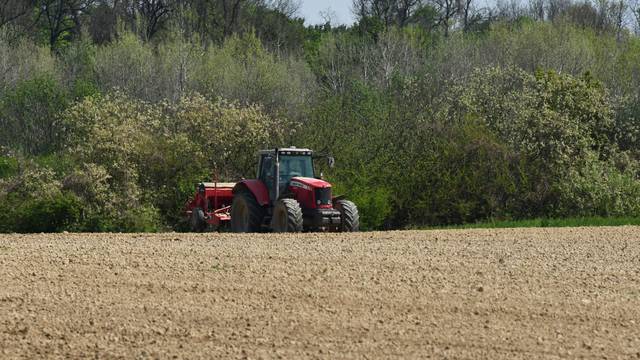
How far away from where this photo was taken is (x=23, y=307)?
42.2ft

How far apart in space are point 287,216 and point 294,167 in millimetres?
1887

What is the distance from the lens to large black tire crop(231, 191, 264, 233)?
24281mm

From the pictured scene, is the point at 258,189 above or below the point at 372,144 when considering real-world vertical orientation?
below

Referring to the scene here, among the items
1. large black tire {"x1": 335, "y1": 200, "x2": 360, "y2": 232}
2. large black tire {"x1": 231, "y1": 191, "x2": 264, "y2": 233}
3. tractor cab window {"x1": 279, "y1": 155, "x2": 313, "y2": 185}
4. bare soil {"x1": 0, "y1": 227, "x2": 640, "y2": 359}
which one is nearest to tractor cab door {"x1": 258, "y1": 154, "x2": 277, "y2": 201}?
tractor cab window {"x1": 279, "y1": 155, "x2": 313, "y2": 185}

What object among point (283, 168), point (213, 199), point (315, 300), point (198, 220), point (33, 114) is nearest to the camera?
point (315, 300)

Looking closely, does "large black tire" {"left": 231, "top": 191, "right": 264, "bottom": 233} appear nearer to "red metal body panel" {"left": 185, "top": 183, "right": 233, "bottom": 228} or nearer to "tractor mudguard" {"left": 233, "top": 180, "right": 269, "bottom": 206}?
"tractor mudguard" {"left": 233, "top": 180, "right": 269, "bottom": 206}

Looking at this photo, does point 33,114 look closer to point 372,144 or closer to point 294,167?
point 372,144

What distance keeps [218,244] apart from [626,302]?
26.1 feet

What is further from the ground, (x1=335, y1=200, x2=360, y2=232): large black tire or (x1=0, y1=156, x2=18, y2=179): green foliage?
(x1=0, y1=156, x2=18, y2=179): green foliage

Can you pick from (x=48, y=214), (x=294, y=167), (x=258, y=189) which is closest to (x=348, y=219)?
(x=294, y=167)

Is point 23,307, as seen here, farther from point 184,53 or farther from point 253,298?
point 184,53

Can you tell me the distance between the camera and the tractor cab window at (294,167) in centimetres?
2442

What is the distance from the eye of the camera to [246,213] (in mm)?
24594

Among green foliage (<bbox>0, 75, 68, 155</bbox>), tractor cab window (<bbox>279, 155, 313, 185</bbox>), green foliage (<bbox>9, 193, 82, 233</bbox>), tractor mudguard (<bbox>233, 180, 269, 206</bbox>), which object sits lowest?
green foliage (<bbox>9, 193, 82, 233</bbox>)
